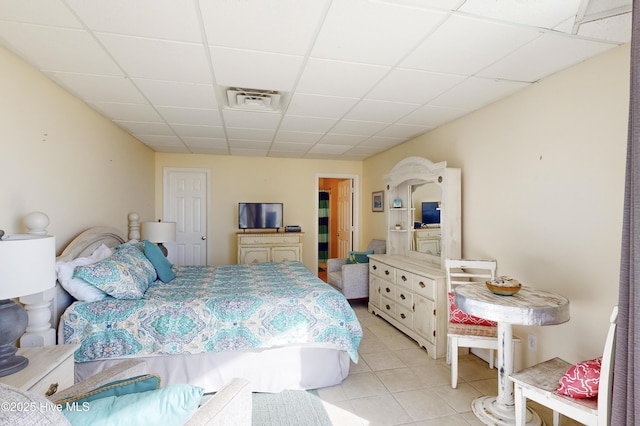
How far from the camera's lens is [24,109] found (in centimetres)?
214

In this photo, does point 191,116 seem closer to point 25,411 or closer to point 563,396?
point 25,411

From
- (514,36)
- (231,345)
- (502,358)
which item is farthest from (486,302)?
(231,345)

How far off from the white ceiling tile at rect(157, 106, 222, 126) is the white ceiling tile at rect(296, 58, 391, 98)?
1151 mm

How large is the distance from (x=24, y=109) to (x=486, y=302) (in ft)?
10.8

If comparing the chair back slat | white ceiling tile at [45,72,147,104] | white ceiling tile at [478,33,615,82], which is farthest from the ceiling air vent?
the chair back slat

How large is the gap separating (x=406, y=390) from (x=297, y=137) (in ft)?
10.4

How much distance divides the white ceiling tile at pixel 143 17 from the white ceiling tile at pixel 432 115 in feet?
7.19

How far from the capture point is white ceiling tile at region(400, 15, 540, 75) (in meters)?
1.75

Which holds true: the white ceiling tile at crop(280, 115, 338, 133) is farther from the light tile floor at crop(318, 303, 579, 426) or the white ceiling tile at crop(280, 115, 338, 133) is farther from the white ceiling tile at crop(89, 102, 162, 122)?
the light tile floor at crop(318, 303, 579, 426)

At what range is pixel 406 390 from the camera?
8.22 ft

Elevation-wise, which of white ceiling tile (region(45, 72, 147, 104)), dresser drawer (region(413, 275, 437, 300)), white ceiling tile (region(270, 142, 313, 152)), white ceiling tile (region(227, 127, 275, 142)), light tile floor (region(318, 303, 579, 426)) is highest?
white ceiling tile (region(45, 72, 147, 104))

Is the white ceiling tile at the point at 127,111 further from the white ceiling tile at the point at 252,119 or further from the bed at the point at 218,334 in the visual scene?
A: the bed at the point at 218,334

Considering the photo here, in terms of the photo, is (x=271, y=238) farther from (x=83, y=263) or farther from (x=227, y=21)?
(x=227, y=21)

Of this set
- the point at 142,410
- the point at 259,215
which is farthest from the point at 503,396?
the point at 259,215
